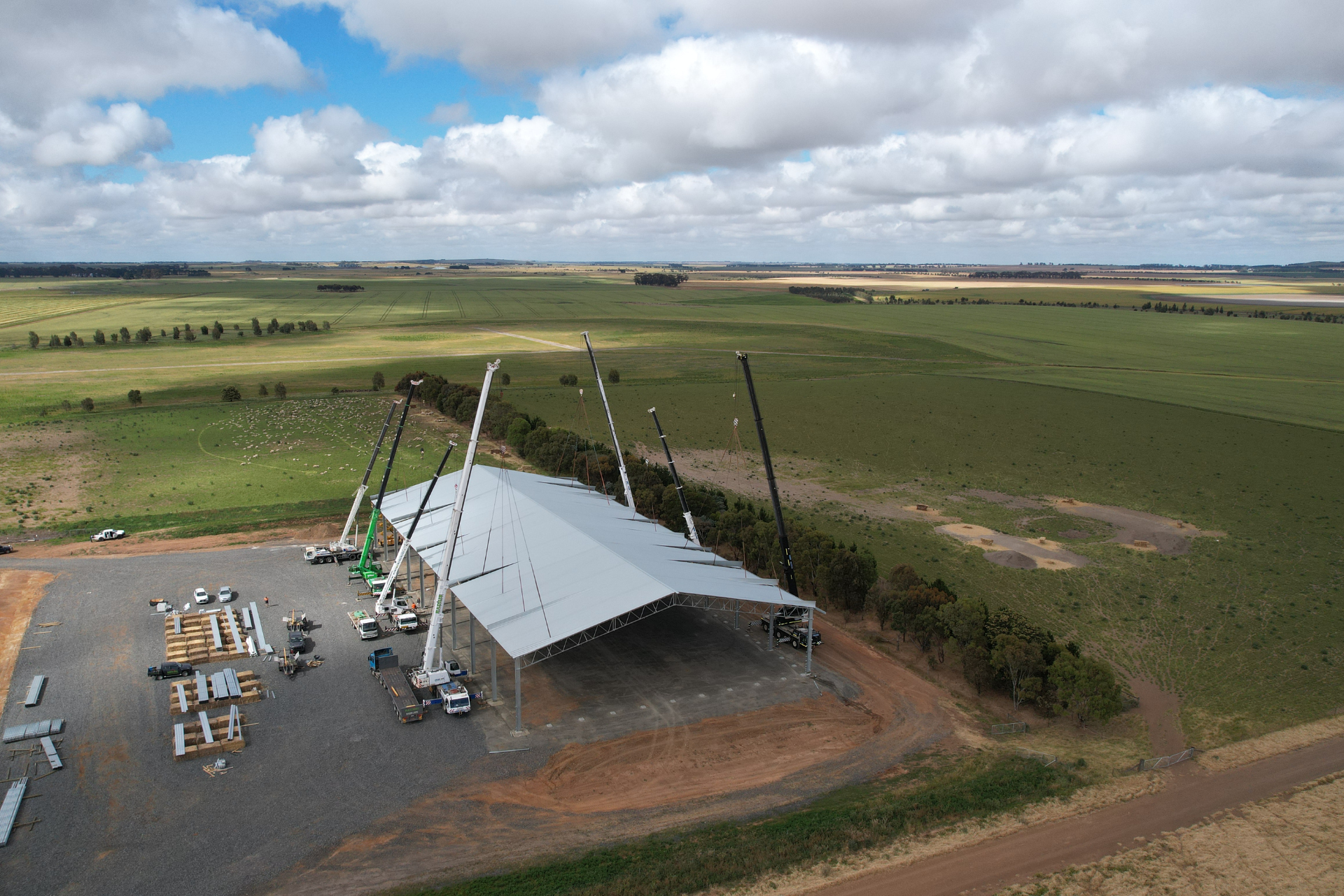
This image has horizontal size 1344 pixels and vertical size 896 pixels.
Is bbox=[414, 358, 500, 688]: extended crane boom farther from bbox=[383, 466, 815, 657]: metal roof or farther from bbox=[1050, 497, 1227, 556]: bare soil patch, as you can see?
bbox=[1050, 497, 1227, 556]: bare soil patch

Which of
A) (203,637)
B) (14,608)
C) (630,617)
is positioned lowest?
(14,608)

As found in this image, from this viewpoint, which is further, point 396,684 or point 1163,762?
point 396,684

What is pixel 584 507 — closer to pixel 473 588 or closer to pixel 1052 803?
pixel 473 588

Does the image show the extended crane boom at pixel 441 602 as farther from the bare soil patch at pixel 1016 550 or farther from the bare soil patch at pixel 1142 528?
the bare soil patch at pixel 1142 528

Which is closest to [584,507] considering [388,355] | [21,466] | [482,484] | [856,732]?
[482,484]

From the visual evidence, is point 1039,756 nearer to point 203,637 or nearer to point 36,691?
point 203,637

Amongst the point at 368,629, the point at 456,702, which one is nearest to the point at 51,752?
the point at 368,629

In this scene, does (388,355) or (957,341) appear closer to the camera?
(388,355)

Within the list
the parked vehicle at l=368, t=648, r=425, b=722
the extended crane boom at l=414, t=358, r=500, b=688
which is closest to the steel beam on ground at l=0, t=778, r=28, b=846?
the parked vehicle at l=368, t=648, r=425, b=722
